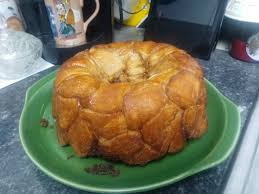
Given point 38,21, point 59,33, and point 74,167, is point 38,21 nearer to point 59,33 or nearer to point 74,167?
point 59,33

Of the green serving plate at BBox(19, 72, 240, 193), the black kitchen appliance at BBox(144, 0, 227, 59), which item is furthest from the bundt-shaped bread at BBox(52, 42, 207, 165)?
the black kitchen appliance at BBox(144, 0, 227, 59)

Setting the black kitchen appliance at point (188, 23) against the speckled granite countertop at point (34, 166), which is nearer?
the speckled granite countertop at point (34, 166)

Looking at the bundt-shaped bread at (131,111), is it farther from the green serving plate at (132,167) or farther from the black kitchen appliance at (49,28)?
the black kitchen appliance at (49,28)

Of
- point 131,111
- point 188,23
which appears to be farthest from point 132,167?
point 188,23

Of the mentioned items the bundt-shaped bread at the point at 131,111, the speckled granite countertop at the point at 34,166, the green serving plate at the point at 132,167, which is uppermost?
the bundt-shaped bread at the point at 131,111

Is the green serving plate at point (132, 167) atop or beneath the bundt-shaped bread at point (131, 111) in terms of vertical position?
beneath

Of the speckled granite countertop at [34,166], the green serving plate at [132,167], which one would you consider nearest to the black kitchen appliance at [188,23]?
the speckled granite countertop at [34,166]

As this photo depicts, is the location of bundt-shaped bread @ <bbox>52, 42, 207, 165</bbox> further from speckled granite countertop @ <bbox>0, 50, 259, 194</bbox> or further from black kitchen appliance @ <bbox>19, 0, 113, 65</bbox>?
black kitchen appliance @ <bbox>19, 0, 113, 65</bbox>
